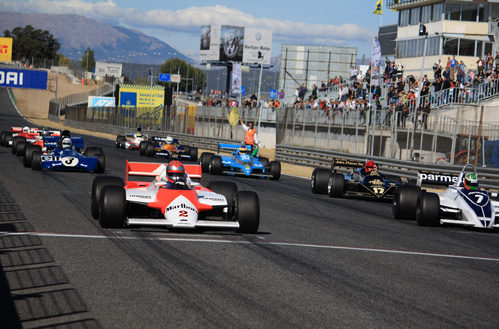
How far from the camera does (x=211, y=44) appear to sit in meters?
101

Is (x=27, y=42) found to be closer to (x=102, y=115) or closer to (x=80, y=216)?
(x=102, y=115)

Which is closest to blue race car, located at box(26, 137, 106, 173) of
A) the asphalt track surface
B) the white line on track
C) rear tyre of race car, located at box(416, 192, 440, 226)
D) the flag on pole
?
the asphalt track surface

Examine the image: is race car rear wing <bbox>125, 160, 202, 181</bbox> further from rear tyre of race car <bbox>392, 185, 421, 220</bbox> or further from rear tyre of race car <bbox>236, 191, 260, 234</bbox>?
rear tyre of race car <bbox>392, 185, 421, 220</bbox>

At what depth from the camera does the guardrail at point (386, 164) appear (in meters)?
22.6

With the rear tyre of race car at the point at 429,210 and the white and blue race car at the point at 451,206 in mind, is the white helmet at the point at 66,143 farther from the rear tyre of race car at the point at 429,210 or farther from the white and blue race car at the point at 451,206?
the rear tyre of race car at the point at 429,210

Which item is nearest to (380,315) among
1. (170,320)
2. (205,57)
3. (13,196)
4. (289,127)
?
(170,320)

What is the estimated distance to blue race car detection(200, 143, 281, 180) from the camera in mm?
24031

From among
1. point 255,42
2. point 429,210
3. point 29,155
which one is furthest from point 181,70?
point 429,210

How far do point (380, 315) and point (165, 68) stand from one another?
187291 mm

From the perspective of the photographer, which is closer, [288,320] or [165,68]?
[288,320]

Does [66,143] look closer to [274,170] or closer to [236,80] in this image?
[274,170]

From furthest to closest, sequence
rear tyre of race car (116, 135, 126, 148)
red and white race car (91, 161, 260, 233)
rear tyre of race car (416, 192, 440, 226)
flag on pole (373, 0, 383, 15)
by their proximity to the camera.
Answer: flag on pole (373, 0, 383, 15)
rear tyre of race car (116, 135, 126, 148)
rear tyre of race car (416, 192, 440, 226)
red and white race car (91, 161, 260, 233)

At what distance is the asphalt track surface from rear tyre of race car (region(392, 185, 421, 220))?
122 centimetres

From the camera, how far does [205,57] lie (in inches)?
3986
